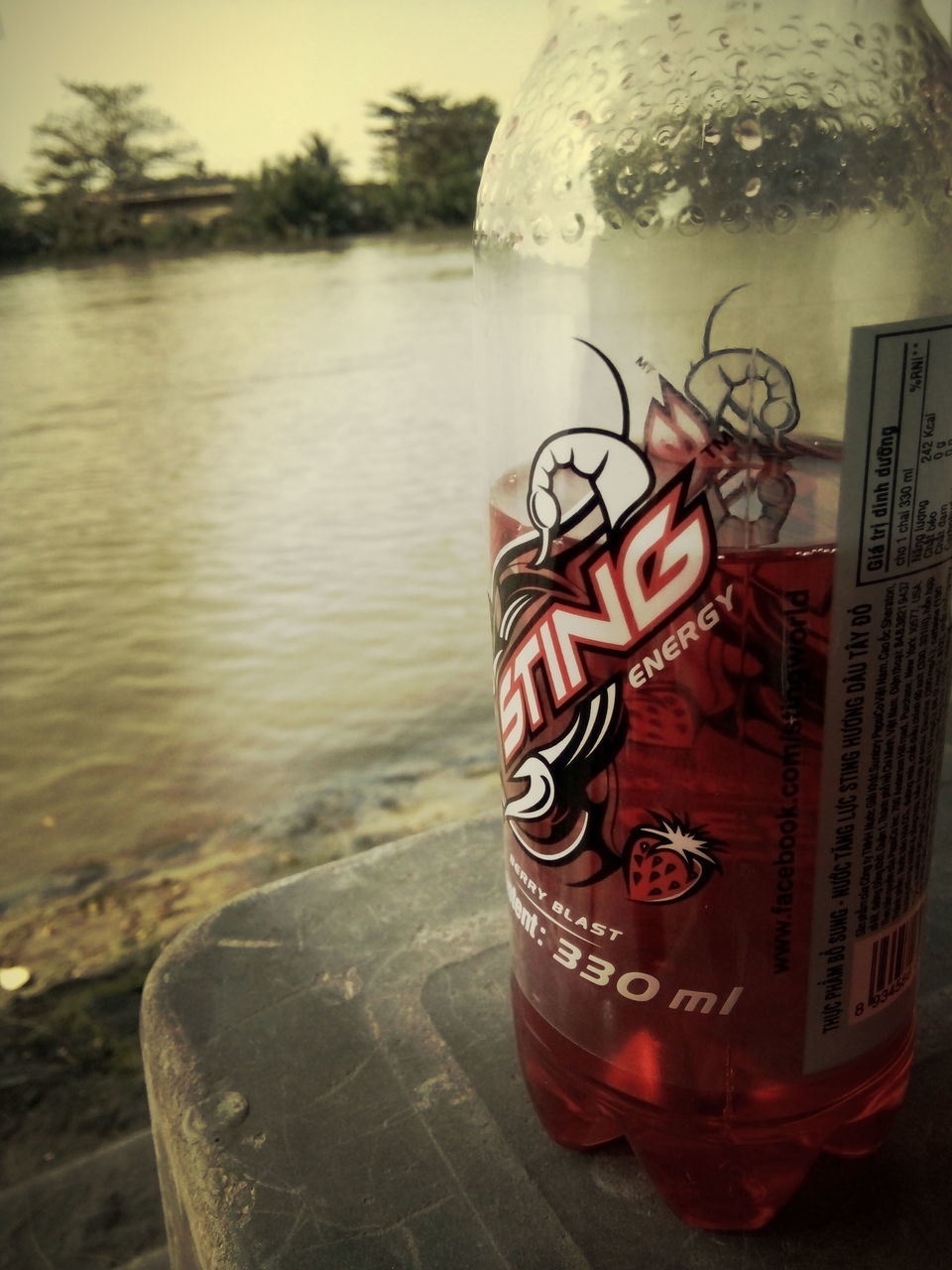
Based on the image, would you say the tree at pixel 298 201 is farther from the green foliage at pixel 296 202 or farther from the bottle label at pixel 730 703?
the bottle label at pixel 730 703

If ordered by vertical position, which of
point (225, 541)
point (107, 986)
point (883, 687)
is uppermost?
point (883, 687)

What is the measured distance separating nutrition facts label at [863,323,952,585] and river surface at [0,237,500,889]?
104cm

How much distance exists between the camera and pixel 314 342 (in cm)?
259

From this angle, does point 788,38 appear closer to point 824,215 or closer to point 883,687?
point 824,215

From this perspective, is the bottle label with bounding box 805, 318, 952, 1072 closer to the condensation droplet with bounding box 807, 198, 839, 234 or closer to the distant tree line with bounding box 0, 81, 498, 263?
the condensation droplet with bounding box 807, 198, 839, 234

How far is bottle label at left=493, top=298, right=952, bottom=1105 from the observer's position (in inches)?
13.2

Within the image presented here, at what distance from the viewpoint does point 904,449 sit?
33 cm

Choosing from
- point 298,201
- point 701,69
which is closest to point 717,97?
point 701,69

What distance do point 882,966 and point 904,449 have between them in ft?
0.65

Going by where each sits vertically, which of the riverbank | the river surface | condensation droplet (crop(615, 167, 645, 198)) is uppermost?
condensation droplet (crop(615, 167, 645, 198))

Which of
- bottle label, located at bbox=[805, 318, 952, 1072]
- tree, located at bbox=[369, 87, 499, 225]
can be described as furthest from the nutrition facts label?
tree, located at bbox=[369, 87, 499, 225]

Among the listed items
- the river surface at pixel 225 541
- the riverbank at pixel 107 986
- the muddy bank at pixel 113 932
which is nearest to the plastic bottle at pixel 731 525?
the riverbank at pixel 107 986

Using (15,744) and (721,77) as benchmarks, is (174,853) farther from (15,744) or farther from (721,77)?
(721,77)

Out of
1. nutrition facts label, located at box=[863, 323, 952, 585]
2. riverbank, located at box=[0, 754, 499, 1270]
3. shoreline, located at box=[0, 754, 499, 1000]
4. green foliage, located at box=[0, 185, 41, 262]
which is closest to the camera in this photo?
nutrition facts label, located at box=[863, 323, 952, 585]
